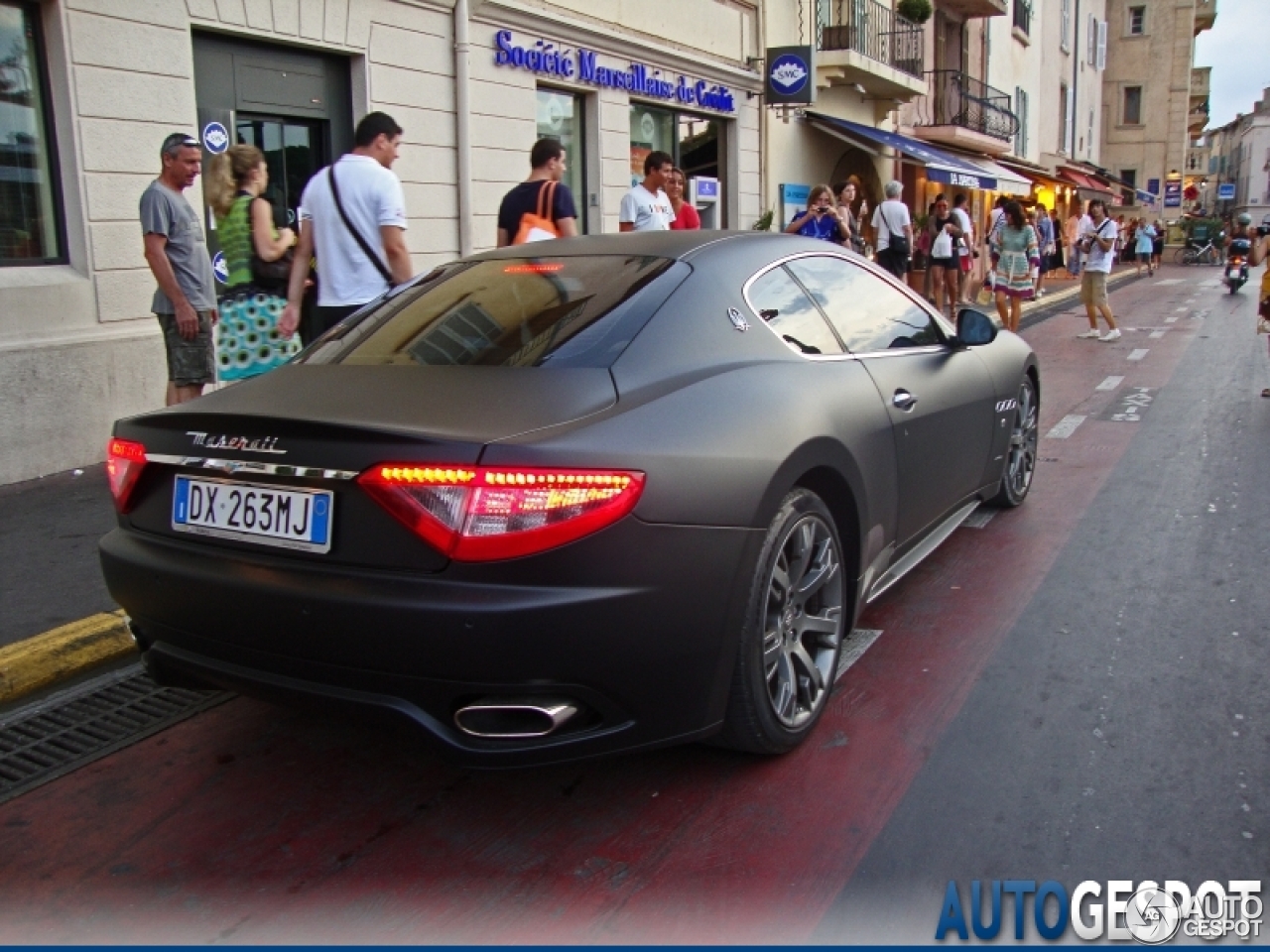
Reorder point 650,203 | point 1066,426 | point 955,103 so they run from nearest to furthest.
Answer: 1. point 650,203
2. point 1066,426
3. point 955,103

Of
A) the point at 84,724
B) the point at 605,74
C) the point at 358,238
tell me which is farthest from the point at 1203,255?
the point at 84,724

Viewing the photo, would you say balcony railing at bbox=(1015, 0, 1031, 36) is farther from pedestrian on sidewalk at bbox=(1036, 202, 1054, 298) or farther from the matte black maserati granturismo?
the matte black maserati granturismo

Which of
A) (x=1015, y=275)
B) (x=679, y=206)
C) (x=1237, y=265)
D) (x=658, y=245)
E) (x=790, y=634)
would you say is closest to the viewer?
(x=790, y=634)

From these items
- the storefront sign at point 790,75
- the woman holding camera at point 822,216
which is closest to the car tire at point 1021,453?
the woman holding camera at point 822,216

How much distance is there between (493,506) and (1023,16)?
3729 centimetres

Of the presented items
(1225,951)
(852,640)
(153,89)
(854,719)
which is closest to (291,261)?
(153,89)

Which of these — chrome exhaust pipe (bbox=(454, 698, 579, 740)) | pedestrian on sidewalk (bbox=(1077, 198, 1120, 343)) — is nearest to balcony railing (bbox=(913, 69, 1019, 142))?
pedestrian on sidewalk (bbox=(1077, 198, 1120, 343))

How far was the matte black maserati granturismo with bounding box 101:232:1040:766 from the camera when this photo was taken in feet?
8.46

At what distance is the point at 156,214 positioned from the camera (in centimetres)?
602

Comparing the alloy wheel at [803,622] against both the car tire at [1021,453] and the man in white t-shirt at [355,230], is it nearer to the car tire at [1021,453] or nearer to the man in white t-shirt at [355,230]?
the car tire at [1021,453]

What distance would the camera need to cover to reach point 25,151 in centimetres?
698

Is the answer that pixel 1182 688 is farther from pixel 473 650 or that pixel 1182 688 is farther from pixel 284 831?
pixel 284 831

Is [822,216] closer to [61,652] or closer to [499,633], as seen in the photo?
[61,652]

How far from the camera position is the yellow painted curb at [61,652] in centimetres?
394
